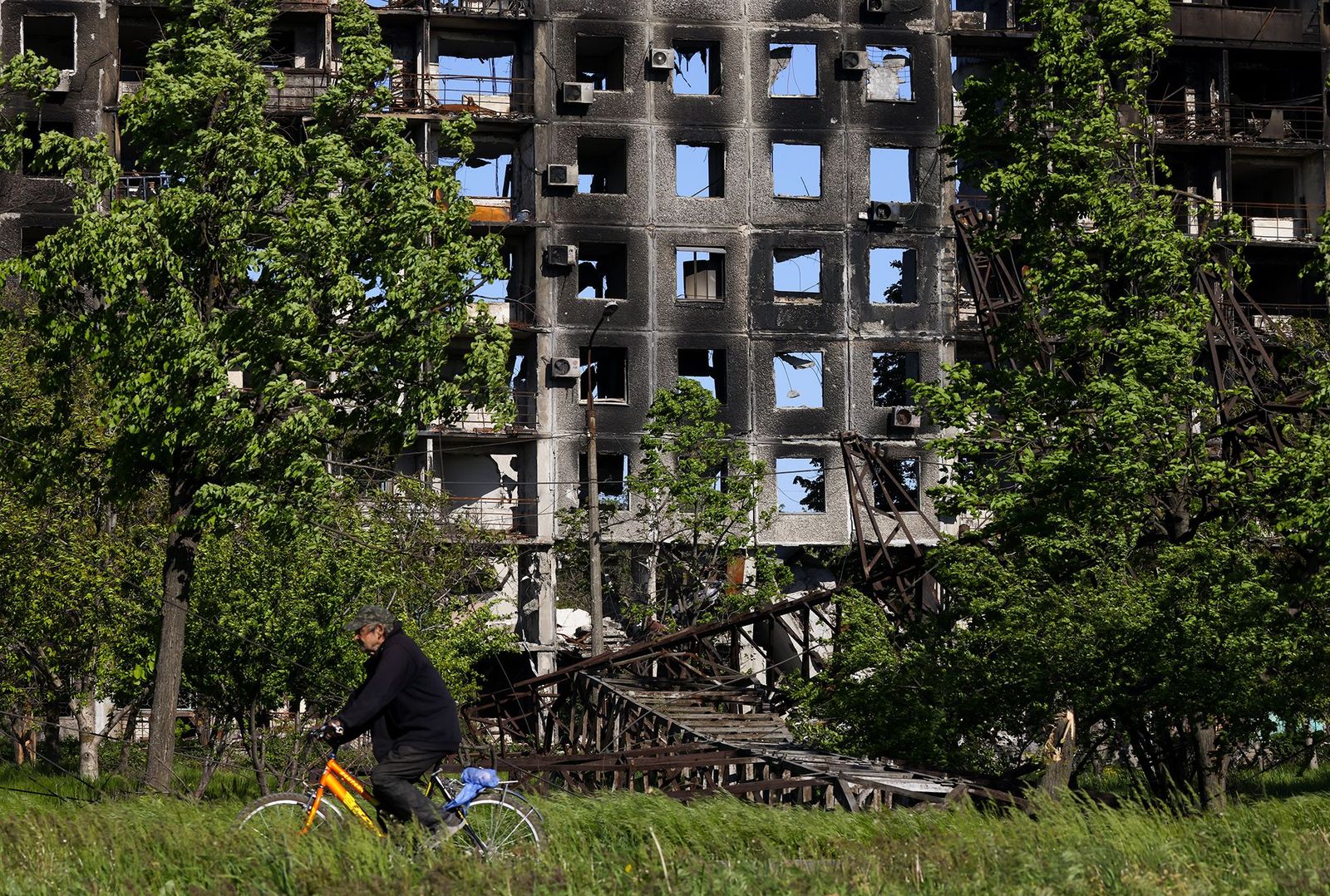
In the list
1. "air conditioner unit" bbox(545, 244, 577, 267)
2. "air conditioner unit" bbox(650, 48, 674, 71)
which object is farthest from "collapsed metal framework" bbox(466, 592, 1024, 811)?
"air conditioner unit" bbox(650, 48, 674, 71)

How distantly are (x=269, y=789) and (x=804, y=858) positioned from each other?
18.1 m

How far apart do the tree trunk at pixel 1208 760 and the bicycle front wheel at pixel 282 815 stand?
47.6 feet

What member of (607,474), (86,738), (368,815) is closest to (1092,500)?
(368,815)

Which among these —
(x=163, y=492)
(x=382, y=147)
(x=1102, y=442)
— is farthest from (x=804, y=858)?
(x=163, y=492)

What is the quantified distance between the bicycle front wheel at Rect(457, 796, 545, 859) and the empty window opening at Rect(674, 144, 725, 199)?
4118 centimetres

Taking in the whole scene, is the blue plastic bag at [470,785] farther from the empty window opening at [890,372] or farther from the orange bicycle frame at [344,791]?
the empty window opening at [890,372]

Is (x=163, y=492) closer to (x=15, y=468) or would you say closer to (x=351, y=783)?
(x=15, y=468)

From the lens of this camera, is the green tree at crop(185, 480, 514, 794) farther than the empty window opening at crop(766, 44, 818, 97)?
No

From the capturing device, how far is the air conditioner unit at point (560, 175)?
50.8 metres

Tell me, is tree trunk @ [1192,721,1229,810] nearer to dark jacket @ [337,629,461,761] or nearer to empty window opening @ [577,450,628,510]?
dark jacket @ [337,629,461,761]

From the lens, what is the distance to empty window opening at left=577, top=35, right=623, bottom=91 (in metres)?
52.9

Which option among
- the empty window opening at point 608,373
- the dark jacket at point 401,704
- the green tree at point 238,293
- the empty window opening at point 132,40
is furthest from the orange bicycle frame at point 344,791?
the empty window opening at point 132,40

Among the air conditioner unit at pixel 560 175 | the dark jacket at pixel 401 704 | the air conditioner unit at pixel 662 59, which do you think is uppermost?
the air conditioner unit at pixel 662 59

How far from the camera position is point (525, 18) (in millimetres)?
52188
